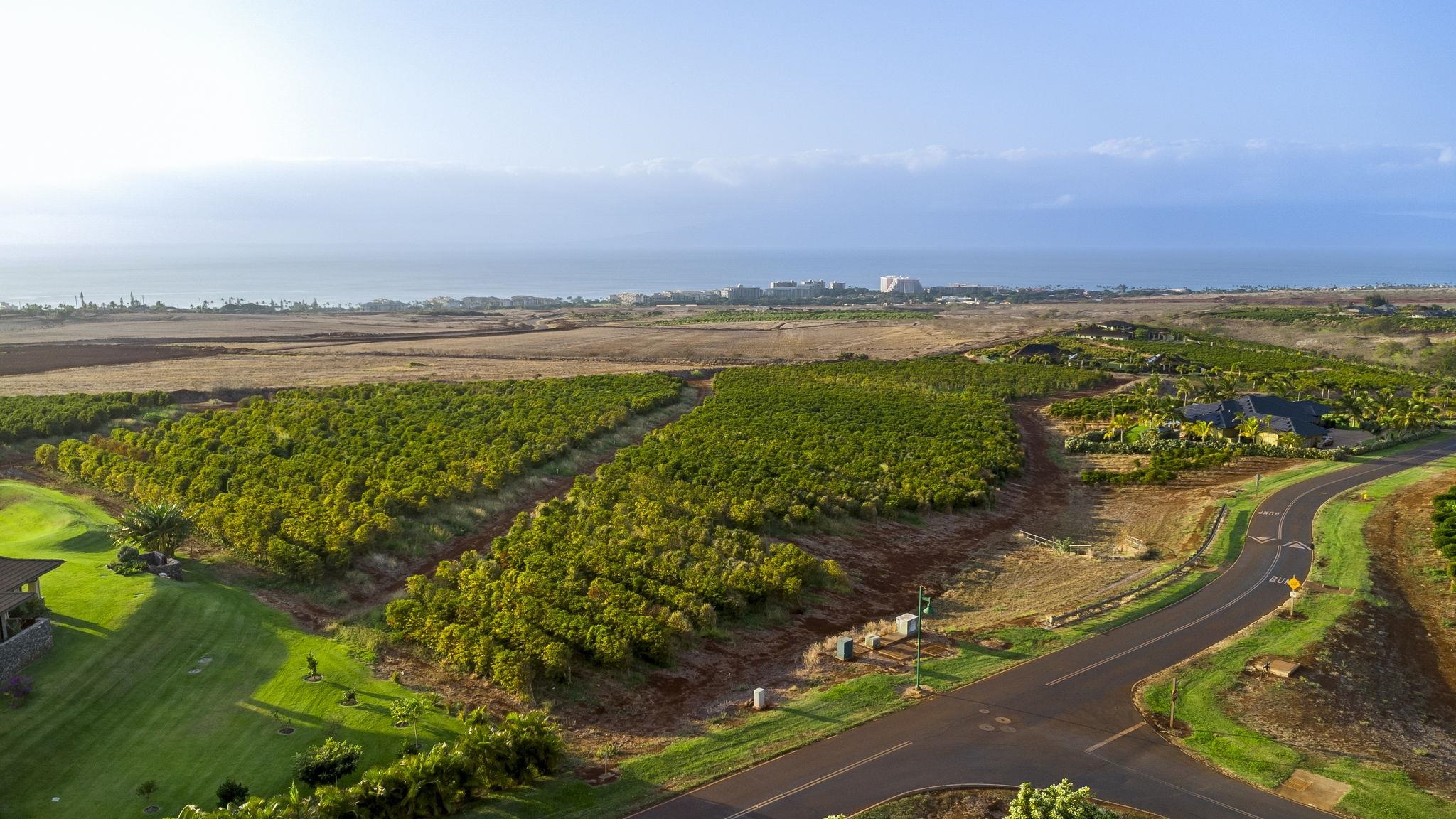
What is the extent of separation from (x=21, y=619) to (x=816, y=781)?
2280cm

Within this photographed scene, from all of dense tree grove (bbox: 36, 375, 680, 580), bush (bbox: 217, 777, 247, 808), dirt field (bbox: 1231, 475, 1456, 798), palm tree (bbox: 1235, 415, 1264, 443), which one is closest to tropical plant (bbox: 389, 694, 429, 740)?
bush (bbox: 217, 777, 247, 808)

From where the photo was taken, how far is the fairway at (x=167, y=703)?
1848cm

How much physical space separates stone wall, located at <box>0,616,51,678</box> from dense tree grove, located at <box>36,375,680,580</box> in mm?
7830

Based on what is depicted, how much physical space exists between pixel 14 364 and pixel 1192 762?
112 meters

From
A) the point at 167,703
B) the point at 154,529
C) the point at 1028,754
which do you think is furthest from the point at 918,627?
the point at 154,529

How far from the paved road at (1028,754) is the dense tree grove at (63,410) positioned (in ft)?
181

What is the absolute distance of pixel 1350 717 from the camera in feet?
72.7

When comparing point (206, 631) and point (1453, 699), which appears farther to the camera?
point (206, 631)

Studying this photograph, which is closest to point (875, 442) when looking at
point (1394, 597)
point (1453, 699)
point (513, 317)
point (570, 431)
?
point (570, 431)

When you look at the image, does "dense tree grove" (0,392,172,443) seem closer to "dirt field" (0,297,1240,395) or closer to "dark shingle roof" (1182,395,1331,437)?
"dirt field" (0,297,1240,395)

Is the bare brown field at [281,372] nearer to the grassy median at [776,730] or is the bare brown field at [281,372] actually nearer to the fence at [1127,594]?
the fence at [1127,594]

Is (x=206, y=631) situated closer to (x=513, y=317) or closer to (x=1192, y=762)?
(x=1192, y=762)

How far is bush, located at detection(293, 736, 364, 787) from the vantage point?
725 inches

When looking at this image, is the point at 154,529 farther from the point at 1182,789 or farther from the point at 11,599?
the point at 1182,789
